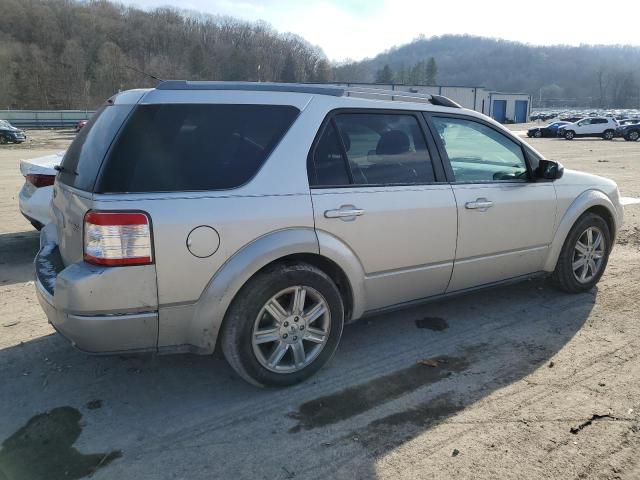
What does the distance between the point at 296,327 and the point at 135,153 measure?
4.67 feet

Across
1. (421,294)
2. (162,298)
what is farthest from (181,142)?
(421,294)

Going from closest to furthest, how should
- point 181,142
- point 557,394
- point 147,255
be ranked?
point 147,255 → point 181,142 → point 557,394

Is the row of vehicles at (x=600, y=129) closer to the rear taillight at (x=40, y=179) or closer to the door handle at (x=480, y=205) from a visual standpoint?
the door handle at (x=480, y=205)

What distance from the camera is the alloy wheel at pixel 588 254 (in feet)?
16.3

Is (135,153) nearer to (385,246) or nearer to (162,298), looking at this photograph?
(162,298)

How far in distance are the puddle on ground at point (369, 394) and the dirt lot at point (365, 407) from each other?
12 mm

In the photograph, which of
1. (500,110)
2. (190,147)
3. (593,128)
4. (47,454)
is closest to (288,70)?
(500,110)

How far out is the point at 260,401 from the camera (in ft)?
10.8

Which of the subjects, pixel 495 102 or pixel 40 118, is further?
pixel 495 102

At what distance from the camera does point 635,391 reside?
336 centimetres

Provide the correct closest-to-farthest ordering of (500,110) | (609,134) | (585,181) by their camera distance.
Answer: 1. (585,181)
2. (609,134)
3. (500,110)

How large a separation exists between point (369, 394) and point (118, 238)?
1.78 meters

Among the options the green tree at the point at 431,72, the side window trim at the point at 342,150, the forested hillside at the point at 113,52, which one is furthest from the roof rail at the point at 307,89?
the green tree at the point at 431,72

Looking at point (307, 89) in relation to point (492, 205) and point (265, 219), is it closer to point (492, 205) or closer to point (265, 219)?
point (265, 219)
